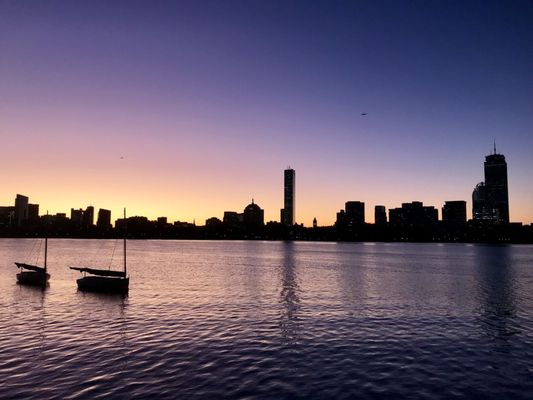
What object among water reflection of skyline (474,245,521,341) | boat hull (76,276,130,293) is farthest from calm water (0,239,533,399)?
boat hull (76,276,130,293)

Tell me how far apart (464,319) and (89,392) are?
123ft

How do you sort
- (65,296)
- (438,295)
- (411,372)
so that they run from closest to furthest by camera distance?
(411,372) < (65,296) < (438,295)

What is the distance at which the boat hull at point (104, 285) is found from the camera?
60031mm

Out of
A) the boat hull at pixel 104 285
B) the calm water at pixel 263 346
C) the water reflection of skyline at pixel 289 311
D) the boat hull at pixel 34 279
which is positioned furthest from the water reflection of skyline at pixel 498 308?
the boat hull at pixel 34 279

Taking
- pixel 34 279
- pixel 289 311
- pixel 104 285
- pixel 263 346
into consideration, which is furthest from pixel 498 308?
pixel 34 279

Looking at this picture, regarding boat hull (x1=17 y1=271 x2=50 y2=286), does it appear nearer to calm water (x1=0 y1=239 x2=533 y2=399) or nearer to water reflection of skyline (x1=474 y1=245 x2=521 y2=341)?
calm water (x1=0 y1=239 x2=533 y2=399)

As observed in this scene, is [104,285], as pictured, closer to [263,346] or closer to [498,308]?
[263,346]

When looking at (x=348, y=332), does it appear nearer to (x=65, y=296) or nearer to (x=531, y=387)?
(x=531, y=387)

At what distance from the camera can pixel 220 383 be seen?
22.3 metres

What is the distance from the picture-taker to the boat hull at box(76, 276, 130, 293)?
60.0m

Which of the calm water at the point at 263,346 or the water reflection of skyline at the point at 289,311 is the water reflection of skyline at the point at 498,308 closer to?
the calm water at the point at 263,346

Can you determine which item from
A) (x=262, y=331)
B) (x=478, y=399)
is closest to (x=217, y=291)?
(x=262, y=331)

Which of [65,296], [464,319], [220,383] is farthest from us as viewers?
[65,296]

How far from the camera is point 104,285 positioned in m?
60.9
